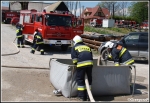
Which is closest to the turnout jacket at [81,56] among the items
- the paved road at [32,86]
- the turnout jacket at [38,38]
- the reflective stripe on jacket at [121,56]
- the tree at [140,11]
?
the paved road at [32,86]

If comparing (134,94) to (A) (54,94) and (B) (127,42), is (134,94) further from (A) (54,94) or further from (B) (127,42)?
(B) (127,42)

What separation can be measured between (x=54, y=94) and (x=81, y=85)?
0.89m

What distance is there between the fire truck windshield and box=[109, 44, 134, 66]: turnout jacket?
23.0 ft

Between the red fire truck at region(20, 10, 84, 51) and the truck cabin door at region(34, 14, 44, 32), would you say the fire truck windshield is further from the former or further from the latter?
the truck cabin door at region(34, 14, 44, 32)

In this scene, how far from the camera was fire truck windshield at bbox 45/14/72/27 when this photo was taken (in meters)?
14.0

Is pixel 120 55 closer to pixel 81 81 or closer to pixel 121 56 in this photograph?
pixel 121 56

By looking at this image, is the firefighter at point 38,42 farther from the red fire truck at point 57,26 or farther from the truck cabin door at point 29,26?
the truck cabin door at point 29,26

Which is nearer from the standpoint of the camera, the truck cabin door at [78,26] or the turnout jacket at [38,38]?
the turnout jacket at [38,38]

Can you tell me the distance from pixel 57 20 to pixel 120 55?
7.18 meters

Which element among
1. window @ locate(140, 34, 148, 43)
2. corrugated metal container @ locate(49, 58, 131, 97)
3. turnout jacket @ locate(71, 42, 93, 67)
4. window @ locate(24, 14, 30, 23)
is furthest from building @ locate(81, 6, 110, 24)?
turnout jacket @ locate(71, 42, 93, 67)

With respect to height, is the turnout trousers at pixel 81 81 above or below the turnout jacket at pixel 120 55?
below

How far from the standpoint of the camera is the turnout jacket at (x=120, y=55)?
299 inches

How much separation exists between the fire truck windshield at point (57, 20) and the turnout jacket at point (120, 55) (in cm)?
701

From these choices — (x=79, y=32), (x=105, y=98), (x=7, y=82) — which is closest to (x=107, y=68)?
(x=105, y=98)
